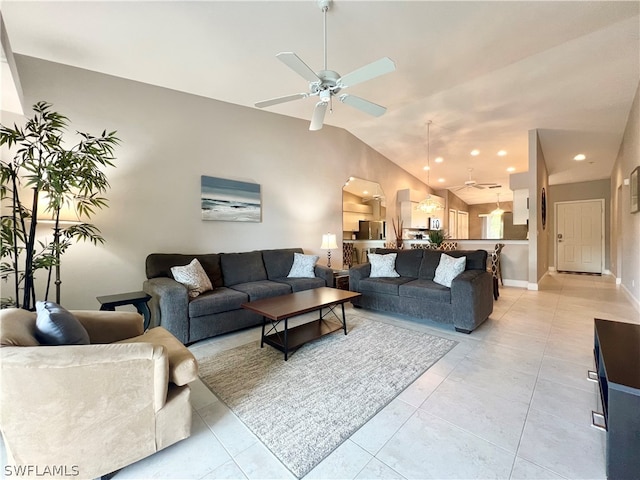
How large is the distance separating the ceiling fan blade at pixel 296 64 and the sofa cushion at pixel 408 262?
2.88 meters

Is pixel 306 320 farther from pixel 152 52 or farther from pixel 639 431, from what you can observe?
pixel 152 52

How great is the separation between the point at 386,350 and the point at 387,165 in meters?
5.72

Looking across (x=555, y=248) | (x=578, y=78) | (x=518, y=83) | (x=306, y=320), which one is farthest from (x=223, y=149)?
(x=555, y=248)

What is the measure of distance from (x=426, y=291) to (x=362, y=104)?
2266 mm

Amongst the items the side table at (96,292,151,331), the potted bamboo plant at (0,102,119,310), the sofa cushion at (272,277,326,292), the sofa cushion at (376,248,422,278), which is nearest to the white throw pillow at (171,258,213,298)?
the side table at (96,292,151,331)

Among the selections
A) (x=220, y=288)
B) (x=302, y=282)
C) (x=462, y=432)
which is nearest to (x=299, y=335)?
(x=302, y=282)

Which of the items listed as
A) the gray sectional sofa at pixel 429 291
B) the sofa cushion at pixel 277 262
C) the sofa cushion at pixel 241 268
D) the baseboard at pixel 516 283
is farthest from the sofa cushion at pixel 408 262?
the baseboard at pixel 516 283

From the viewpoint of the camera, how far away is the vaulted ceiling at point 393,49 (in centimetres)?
238

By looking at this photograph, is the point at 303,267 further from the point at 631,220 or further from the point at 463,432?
the point at 631,220

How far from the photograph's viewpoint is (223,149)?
13.5 feet

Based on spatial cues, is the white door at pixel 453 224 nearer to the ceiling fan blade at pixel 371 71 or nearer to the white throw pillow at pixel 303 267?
the white throw pillow at pixel 303 267

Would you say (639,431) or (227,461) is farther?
(227,461)

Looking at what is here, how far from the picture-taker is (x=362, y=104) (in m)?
2.58

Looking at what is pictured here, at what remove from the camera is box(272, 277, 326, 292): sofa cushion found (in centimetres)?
378
